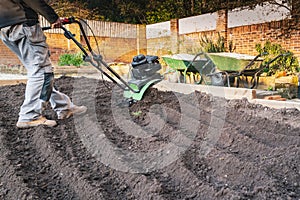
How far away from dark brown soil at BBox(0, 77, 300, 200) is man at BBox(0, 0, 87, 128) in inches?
5.5

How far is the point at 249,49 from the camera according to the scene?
714 cm

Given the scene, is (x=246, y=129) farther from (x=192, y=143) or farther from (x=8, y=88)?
(x=8, y=88)

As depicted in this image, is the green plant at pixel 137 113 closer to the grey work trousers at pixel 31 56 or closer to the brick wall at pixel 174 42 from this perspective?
the grey work trousers at pixel 31 56

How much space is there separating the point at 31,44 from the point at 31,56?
3.6 inches

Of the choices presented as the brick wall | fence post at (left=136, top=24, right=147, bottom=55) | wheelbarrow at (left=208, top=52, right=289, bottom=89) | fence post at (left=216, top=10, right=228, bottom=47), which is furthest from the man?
fence post at (left=136, top=24, right=147, bottom=55)

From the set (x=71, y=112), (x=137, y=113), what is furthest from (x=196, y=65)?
(x=71, y=112)

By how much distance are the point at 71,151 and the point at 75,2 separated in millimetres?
12788

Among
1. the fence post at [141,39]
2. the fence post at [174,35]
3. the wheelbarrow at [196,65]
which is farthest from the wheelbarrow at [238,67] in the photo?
the fence post at [141,39]

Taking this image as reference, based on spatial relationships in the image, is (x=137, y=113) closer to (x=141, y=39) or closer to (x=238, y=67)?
(x=238, y=67)

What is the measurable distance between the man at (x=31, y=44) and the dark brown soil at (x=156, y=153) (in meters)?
0.14

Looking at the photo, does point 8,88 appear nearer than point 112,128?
No

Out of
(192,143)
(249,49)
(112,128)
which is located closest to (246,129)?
(192,143)

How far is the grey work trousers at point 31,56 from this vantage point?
2.15m

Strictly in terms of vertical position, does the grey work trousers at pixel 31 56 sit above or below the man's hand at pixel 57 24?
below
